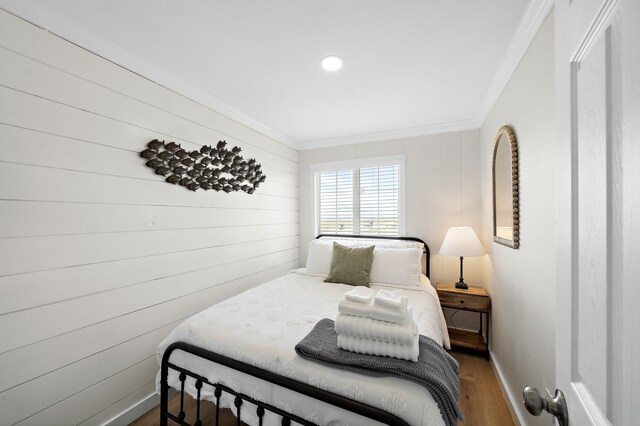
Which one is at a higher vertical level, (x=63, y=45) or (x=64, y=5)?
(x=64, y=5)

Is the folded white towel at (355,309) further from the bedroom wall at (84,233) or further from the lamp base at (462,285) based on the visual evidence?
the lamp base at (462,285)

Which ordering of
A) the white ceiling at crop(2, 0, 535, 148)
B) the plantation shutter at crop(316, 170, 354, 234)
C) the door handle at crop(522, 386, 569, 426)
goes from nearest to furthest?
the door handle at crop(522, 386, 569, 426)
the white ceiling at crop(2, 0, 535, 148)
the plantation shutter at crop(316, 170, 354, 234)

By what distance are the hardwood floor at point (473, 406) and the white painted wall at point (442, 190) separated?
797mm

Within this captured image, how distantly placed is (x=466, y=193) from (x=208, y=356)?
2924 mm

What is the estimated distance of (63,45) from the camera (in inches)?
58.6

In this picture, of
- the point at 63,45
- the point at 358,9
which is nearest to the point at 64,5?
the point at 63,45

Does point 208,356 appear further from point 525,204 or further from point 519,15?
point 519,15

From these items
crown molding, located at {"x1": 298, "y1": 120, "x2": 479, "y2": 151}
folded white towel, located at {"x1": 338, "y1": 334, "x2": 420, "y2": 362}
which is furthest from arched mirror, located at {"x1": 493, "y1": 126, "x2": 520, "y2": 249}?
folded white towel, located at {"x1": 338, "y1": 334, "x2": 420, "y2": 362}

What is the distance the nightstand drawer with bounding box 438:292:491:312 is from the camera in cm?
246

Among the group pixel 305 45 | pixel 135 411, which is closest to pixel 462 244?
pixel 305 45

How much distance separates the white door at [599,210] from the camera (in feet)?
1.30

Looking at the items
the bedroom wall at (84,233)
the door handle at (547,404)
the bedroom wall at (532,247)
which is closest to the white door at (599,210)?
the door handle at (547,404)

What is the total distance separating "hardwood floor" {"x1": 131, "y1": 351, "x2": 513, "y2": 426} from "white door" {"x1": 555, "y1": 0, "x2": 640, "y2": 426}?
Result: 158cm

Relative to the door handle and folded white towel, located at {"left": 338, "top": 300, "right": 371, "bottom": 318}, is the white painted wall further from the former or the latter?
the door handle
